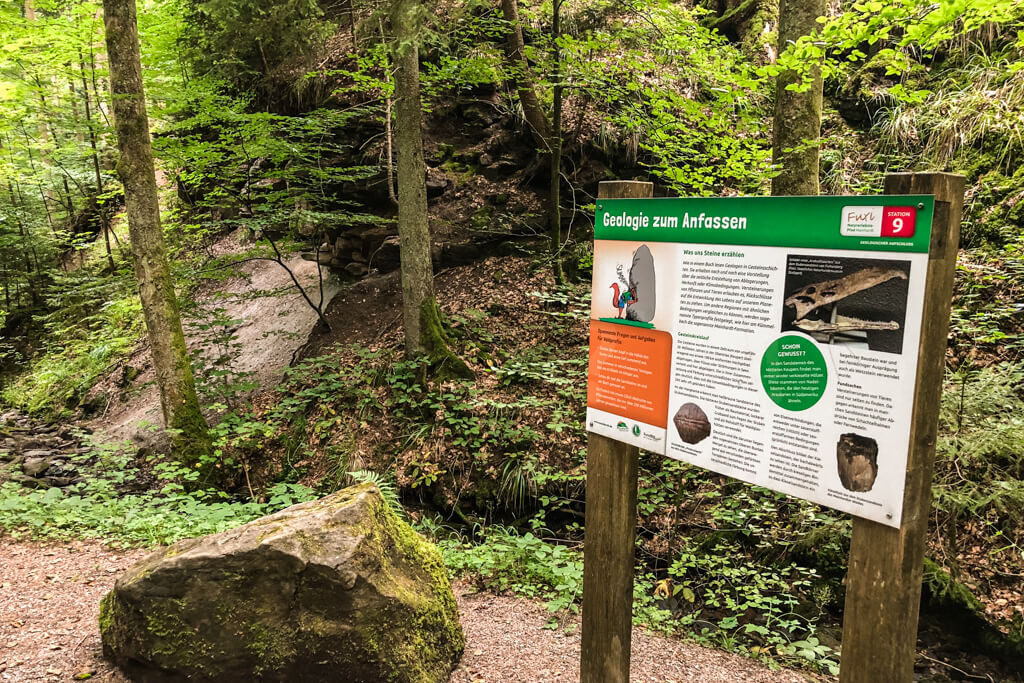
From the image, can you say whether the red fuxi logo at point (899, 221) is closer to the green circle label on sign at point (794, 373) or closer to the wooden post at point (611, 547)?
the green circle label on sign at point (794, 373)

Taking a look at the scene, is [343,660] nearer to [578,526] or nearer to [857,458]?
[857,458]

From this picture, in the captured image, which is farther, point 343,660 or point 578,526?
point 578,526

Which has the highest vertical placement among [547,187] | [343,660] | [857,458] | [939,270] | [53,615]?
[547,187]

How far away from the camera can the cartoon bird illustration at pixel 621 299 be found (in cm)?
254

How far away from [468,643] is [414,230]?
568cm

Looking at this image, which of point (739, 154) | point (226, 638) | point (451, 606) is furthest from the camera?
point (739, 154)

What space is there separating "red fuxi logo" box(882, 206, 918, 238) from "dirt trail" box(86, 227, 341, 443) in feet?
31.7

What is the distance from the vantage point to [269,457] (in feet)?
26.3

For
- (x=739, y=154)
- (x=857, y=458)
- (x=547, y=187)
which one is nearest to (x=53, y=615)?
(x=857, y=458)

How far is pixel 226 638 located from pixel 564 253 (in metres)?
7.34

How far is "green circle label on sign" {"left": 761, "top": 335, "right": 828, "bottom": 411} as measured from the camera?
6.17ft

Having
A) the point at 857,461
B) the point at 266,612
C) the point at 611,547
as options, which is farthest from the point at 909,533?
the point at 266,612

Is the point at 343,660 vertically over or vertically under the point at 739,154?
under

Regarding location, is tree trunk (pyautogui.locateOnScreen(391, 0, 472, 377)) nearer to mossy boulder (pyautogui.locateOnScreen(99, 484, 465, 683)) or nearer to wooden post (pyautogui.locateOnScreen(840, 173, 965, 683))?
mossy boulder (pyautogui.locateOnScreen(99, 484, 465, 683))
